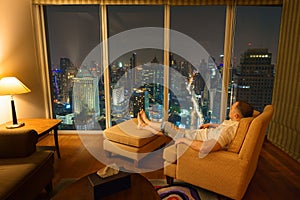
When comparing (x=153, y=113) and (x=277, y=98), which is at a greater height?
(x=277, y=98)

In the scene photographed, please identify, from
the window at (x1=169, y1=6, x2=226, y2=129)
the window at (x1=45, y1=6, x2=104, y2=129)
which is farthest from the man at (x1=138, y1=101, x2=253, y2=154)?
the window at (x1=45, y1=6, x2=104, y2=129)

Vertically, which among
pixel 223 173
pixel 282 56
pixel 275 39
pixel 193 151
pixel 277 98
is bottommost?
pixel 223 173

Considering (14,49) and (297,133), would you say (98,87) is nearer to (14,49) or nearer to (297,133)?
(14,49)

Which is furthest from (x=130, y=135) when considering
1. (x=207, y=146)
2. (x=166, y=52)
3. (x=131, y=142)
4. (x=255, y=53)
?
(x=255, y=53)

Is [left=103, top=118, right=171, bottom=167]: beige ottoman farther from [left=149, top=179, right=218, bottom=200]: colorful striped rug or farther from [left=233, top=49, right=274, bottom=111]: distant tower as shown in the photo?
[left=233, top=49, right=274, bottom=111]: distant tower

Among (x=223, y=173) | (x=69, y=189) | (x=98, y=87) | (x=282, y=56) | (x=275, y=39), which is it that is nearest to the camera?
(x=69, y=189)

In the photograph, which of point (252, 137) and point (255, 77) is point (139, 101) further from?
point (252, 137)

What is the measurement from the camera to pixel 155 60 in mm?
3385

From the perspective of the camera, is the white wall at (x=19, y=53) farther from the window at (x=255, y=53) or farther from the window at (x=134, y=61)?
the window at (x=255, y=53)

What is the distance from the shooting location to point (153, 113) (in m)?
3.56

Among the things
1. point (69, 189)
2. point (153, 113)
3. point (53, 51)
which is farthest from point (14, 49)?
point (69, 189)

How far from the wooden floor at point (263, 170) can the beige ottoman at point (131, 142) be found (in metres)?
0.25

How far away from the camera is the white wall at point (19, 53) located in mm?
A: 2916

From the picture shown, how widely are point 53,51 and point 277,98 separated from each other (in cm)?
380
